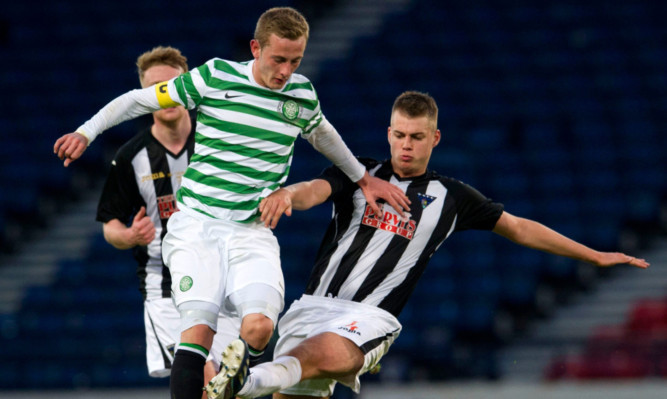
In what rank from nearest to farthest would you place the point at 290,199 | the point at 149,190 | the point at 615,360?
the point at 290,199, the point at 149,190, the point at 615,360

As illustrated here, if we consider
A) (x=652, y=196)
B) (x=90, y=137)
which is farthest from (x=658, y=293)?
(x=90, y=137)

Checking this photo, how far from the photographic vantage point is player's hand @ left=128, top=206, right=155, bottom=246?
15.0ft

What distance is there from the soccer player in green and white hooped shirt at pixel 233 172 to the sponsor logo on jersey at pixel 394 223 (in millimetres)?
662

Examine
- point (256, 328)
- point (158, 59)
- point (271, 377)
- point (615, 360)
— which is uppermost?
point (158, 59)

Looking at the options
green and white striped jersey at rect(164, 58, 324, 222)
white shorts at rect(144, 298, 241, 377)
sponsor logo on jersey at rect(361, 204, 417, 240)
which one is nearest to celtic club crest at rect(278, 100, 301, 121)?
green and white striped jersey at rect(164, 58, 324, 222)

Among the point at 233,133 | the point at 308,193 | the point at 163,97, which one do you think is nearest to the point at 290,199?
the point at 308,193

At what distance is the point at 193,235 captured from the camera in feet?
13.4

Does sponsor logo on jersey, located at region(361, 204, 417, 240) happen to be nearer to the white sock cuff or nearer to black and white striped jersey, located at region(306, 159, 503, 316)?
black and white striped jersey, located at region(306, 159, 503, 316)

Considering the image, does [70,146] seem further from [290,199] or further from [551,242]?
[551,242]

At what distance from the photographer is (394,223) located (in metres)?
4.68

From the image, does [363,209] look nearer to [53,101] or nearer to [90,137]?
[90,137]

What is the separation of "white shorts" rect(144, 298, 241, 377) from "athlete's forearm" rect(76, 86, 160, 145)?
1250 mm

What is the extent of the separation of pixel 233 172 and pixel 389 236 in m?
0.99

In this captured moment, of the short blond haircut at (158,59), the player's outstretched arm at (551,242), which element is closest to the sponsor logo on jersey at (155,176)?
the short blond haircut at (158,59)
